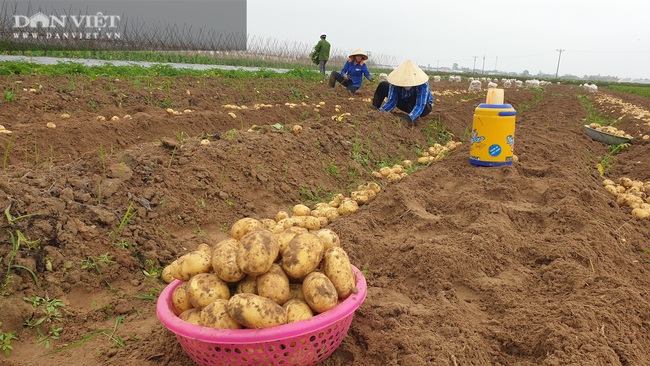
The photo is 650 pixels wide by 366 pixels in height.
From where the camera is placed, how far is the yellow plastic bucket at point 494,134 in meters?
5.36

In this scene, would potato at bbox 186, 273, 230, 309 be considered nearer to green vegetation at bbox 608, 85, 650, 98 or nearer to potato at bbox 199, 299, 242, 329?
potato at bbox 199, 299, 242, 329

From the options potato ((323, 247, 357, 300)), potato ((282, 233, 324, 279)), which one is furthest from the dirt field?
potato ((282, 233, 324, 279))

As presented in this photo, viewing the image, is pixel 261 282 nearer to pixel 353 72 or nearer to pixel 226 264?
pixel 226 264

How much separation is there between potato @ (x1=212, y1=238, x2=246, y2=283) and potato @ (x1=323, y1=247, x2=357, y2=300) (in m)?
0.39

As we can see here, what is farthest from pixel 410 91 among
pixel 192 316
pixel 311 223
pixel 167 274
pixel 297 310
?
pixel 192 316

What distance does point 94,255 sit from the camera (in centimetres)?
303

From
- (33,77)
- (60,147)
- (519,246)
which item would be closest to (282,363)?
(519,246)

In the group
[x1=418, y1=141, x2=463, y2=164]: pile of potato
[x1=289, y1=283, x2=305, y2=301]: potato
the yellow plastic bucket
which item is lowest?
[x1=418, y1=141, x2=463, y2=164]: pile of potato

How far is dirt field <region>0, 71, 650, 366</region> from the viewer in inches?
88.7

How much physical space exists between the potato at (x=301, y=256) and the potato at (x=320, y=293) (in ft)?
0.25

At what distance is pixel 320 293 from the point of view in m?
1.85

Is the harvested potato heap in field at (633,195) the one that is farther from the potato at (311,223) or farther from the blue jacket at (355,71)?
the blue jacket at (355,71)

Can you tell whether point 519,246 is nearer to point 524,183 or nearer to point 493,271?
point 493,271

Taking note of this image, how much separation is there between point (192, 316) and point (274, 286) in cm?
36
